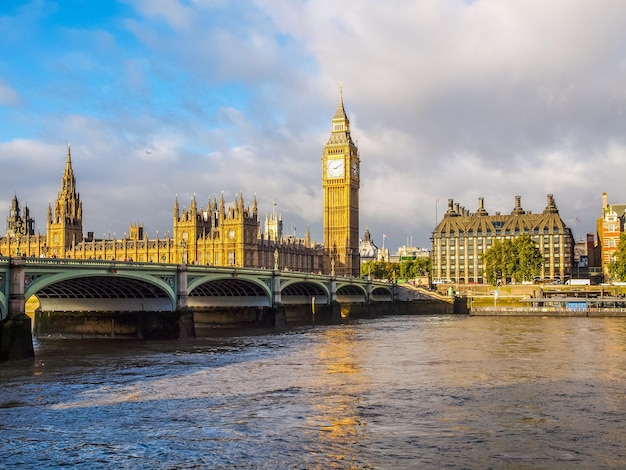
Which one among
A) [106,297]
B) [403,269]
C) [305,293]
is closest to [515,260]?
[305,293]

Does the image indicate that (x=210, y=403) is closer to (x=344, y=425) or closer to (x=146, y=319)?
(x=344, y=425)

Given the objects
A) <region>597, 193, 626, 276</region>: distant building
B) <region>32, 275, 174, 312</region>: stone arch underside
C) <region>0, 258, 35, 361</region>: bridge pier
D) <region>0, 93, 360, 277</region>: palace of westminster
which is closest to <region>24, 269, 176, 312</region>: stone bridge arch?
<region>32, 275, 174, 312</region>: stone arch underside

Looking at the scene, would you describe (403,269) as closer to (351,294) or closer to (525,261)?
(525,261)

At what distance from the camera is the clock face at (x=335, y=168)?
172m

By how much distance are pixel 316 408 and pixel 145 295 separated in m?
36.3

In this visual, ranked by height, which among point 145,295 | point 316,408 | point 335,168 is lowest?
point 316,408

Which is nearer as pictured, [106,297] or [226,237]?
[106,297]

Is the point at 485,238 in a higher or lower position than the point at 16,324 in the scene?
higher

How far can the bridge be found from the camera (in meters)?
43.6

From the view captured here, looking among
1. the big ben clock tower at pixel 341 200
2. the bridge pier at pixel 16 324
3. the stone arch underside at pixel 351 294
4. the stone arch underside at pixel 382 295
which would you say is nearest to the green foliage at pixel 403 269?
the big ben clock tower at pixel 341 200

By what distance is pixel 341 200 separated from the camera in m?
170

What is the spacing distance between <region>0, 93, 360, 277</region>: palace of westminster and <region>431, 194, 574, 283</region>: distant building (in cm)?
2156

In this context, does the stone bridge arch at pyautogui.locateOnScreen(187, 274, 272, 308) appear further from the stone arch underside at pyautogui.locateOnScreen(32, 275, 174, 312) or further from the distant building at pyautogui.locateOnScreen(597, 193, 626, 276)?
the distant building at pyautogui.locateOnScreen(597, 193, 626, 276)

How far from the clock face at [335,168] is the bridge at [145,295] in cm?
7607
